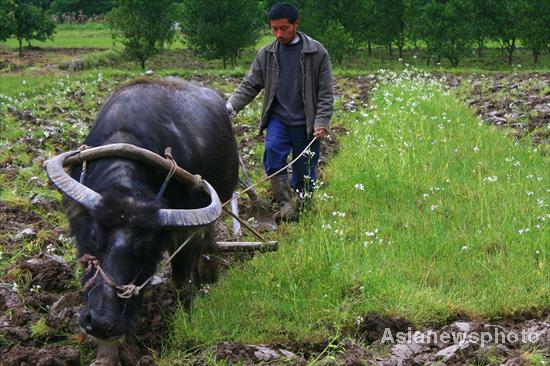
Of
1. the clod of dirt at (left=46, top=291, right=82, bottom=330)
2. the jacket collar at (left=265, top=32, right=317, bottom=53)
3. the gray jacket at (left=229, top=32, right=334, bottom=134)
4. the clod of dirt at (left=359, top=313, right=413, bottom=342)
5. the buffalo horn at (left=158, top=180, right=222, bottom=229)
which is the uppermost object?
the jacket collar at (left=265, top=32, right=317, bottom=53)

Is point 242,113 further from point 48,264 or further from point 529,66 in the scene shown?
point 529,66

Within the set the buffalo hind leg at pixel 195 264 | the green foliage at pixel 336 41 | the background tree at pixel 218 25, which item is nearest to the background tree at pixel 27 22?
the background tree at pixel 218 25

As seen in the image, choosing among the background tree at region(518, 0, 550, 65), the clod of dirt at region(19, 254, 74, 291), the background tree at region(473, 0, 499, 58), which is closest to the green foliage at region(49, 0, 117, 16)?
the background tree at region(473, 0, 499, 58)

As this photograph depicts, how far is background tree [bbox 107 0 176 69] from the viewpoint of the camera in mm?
26859

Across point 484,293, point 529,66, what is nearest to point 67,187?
point 484,293

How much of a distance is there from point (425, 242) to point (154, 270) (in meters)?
2.69

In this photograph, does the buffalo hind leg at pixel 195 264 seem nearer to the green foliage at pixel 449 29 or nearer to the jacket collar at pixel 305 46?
the jacket collar at pixel 305 46

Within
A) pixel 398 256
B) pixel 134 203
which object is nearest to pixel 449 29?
pixel 398 256

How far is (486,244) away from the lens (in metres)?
5.77

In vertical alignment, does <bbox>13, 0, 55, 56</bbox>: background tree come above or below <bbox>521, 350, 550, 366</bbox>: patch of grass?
above

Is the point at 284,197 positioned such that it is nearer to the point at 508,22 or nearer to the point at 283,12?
the point at 283,12

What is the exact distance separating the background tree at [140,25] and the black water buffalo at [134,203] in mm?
22566

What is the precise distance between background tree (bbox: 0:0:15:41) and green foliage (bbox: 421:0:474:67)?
61.8 ft

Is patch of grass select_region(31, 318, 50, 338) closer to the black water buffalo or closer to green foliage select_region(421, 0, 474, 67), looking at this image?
the black water buffalo
